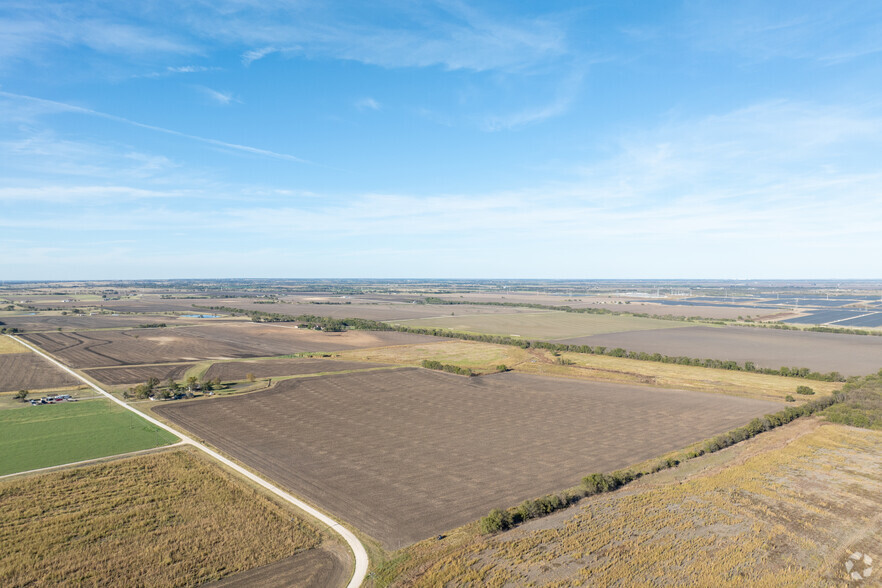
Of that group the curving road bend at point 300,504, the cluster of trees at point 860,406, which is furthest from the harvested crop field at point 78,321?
the cluster of trees at point 860,406

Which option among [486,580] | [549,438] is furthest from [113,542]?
[549,438]

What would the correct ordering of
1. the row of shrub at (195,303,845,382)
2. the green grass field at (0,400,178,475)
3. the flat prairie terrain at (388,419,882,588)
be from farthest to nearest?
the row of shrub at (195,303,845,382), the green grass field at (0,400,178,475), the flat prairie terrain at (388,419,882,588)

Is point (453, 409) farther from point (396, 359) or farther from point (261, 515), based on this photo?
point (396, 359)

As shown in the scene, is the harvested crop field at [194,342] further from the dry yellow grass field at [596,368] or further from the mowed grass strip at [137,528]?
the mowed grass strip at [137,528]

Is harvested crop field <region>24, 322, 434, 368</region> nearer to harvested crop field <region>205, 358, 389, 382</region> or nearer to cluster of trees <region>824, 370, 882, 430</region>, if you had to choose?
harvested crop field <region>205, 358, 389, 382</region>

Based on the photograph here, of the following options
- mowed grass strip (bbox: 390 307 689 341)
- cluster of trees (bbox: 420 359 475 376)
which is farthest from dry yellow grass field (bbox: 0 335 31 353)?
mowed grass strip (bbox: 390 307 689 341)

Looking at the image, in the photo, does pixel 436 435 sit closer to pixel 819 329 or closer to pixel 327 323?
Result: pixel 327 323

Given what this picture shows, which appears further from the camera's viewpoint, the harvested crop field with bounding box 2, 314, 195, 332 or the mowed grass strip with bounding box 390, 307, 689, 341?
the harvested crop field with bounding box 2, 314, 195, 332
